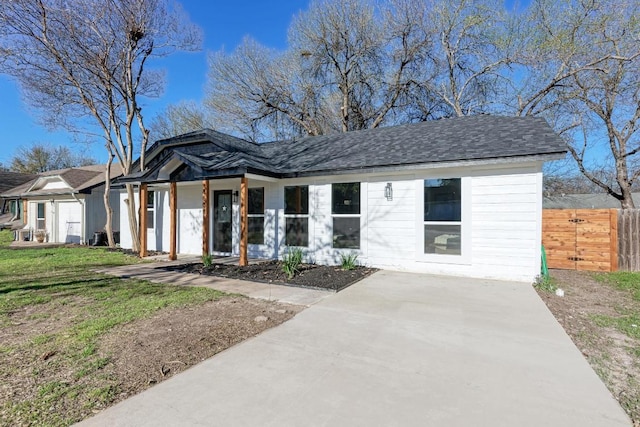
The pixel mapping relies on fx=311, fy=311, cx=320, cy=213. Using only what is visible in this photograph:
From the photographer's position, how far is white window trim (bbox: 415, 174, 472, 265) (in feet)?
22.9

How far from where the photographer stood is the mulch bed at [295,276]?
6.36m

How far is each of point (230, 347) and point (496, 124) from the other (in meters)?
8.73

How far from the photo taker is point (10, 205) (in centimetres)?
2194

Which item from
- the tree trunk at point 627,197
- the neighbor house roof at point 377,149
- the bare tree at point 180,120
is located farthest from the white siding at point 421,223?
the bare tree at point 180,120

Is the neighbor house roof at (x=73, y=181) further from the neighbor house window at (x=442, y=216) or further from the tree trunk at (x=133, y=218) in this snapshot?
the neighbor house window at (x=442, y=216)

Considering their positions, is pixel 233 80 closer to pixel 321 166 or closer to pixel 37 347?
pixel 321 166

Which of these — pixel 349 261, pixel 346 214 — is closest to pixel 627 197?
pixel 346 214

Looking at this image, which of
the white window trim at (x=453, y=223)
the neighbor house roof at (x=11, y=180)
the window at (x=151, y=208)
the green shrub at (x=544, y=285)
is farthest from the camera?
the neighbor house roof at (x=11, y=180)

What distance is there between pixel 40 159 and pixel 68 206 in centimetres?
2584

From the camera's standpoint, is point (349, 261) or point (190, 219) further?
point (190, 219)

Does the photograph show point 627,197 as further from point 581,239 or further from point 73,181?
point 73,181

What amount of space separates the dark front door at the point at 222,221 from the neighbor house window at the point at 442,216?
6.23 metres

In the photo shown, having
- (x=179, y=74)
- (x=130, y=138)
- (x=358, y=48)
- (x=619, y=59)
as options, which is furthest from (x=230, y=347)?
(x=358, y=48)

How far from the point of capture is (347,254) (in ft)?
27.3
